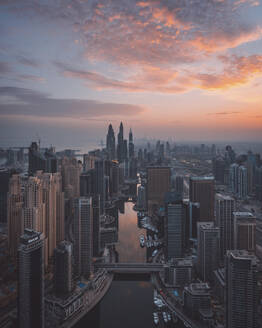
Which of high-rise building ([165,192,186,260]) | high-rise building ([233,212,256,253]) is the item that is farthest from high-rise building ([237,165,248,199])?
high-rise building ([165,192,186,260])

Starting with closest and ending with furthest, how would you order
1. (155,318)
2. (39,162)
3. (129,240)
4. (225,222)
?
(155,318) → (225,222) → (129,240) → (39,162)

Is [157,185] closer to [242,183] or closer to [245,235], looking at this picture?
[242,183]

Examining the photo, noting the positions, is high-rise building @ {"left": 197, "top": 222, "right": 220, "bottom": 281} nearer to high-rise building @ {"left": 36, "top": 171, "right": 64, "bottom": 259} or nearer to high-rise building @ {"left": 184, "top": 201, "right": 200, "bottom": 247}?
high-rise building @ {"left": 184, "top": 201, "right": 200, "bottom": 247}

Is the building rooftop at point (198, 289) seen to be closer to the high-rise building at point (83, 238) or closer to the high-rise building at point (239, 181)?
the high-rise building at point (83, 238)

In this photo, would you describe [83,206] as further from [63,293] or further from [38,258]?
[38,258]

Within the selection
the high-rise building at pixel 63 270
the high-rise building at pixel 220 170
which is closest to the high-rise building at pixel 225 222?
the high-rise building at pixel 63 270

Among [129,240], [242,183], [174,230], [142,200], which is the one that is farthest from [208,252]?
[242,183]

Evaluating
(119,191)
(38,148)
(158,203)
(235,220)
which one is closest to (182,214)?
(235,220)
